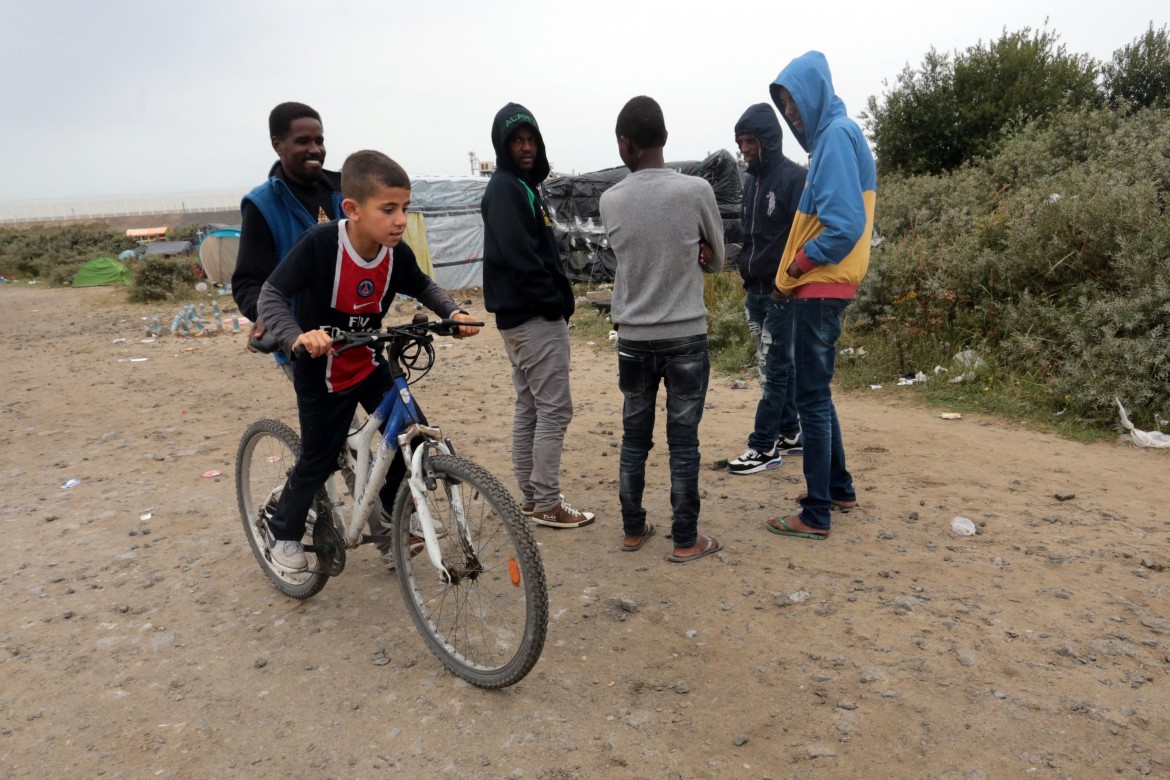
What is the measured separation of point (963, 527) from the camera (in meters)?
3.96

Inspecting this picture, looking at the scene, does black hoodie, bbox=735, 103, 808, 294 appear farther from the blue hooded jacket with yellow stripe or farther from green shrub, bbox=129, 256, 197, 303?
green shrub, bbox=129, 256, 197, 303

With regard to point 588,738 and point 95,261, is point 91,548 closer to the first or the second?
point 588,738

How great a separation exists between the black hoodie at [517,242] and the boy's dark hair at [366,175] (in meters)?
1.02

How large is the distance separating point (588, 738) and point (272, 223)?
96.3 inches

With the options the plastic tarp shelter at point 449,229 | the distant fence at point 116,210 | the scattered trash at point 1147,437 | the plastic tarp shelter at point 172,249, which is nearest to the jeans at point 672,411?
the scattered trash at point 1147,437

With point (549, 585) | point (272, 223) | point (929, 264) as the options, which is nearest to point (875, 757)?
point (549, 585)

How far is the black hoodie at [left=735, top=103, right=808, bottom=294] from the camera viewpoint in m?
4.81

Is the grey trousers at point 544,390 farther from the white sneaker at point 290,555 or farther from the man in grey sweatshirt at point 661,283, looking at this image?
the white sneaker at point 290,555

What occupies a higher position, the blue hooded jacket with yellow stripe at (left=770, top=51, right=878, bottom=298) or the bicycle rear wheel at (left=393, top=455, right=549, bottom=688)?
the blue hooded jacket with yellow stripe at (left=770, top=51, right=878, bottom=298)

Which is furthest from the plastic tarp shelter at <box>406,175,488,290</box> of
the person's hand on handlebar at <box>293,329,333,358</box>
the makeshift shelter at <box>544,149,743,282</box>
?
the person's hand on handlebar at <box>293,329,333,358</box>

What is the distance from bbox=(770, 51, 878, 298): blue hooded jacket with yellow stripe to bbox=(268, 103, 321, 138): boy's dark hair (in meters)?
2.31

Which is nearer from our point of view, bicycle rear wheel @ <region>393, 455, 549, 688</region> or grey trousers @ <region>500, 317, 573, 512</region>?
bicycle rear wheel @ <region>393, 455, 549, 688</region>

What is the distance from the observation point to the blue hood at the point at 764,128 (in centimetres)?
482

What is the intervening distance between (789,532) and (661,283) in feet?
5.14
